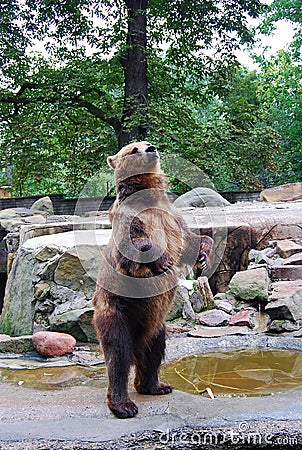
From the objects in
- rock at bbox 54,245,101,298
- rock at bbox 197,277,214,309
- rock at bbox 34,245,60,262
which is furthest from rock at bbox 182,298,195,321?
rock at bbox 34,245,60,262

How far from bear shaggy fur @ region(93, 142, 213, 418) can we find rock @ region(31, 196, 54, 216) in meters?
8.53

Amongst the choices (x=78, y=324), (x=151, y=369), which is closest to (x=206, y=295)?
(x=78, y=324)

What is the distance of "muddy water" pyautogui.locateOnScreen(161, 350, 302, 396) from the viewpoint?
3.29 metres

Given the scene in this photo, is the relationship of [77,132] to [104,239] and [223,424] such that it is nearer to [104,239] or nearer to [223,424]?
[104,239]

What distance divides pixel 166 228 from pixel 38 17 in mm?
11646

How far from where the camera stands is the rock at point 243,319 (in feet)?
15.7

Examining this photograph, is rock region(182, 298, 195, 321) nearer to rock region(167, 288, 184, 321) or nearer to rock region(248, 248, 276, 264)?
rock region(167, 288, 184, 321)

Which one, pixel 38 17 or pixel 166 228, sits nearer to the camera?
pixel 166 228

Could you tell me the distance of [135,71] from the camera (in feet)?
41.8

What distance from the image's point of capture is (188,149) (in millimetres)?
11875

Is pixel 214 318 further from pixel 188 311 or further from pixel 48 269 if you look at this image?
pixel 48 269

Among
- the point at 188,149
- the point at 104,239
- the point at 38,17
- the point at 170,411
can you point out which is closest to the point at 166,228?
the point at 170,411

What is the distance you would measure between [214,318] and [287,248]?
A: 1.52m

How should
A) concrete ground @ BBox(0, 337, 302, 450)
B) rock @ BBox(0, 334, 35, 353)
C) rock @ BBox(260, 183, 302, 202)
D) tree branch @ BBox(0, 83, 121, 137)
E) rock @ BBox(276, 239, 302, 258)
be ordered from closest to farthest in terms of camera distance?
concrete ground @ BBox(0, 337, 302, 450), rock @ BBox(0, 334, 35, 353), rock @ BBox(276, 239, 302, 258), rock @ BBox(260, 183, 302, 202), tree branch @ BBox(0, 83, 121, 137)
